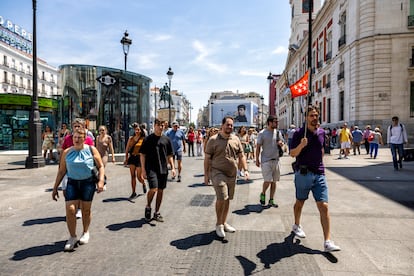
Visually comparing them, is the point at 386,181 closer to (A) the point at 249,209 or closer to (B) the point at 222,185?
(A) the point at 249,209

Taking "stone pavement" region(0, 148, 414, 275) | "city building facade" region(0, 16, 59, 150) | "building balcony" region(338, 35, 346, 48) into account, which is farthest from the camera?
Answer: "building balcony" region(338, 35, 346, 48)

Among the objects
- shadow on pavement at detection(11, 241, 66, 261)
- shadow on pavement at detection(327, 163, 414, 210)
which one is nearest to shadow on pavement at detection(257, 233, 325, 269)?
shadow on pavement at detection(11, 241, 66, 261)

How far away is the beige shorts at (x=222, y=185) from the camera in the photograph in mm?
4188

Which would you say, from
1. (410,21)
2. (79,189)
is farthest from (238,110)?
(79,189)

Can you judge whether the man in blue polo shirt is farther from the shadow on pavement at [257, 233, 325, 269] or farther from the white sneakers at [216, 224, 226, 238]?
the white sneakers at [216, 224, 226, 238]

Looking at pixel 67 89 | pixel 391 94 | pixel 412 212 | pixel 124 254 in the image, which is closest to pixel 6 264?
pixel 124 254

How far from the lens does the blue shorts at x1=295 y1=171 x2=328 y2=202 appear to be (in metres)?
3.79

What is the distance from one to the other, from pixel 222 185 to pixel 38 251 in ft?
8.01

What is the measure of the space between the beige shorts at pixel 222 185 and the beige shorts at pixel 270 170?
62.7 inches

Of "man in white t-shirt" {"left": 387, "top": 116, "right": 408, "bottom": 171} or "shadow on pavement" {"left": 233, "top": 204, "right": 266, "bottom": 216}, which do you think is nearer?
"shadow on pavement" {"left": 233, "top": 204, "right": 266, "bottom": 216}

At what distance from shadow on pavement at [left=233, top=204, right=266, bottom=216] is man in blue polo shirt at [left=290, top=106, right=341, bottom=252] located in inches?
63.2

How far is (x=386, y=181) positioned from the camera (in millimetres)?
8406

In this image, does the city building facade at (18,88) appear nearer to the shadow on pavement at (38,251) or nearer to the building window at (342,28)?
the shadow on pavement at (38,251)

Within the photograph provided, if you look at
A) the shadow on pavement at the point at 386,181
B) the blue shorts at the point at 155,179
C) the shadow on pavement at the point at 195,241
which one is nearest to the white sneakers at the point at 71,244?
the shadow on pavement at the point at 195,241
